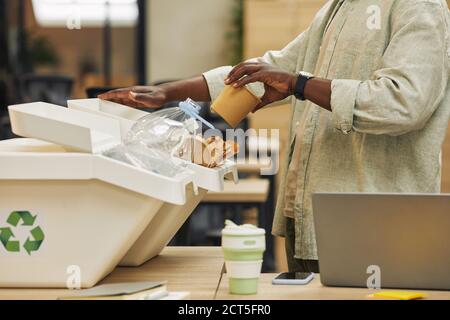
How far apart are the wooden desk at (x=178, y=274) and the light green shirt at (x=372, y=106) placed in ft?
→ 0.85

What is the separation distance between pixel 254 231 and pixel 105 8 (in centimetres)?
754

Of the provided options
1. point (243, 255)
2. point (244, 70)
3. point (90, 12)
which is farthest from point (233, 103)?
point (90, 12)

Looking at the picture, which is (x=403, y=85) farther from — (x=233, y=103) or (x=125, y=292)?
(x=125, y=292)

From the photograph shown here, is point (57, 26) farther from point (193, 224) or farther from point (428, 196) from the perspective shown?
point (428, 196)

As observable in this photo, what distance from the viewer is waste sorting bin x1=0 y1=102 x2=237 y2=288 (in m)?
1.42

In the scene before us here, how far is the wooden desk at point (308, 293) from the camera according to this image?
1450 millimetres

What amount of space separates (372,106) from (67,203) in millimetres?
637

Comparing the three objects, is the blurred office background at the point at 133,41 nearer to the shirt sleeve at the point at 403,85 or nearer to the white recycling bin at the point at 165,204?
the white recycling bin at the point at 165,204

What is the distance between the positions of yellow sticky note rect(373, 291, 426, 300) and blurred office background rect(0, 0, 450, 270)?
4963 millimetres

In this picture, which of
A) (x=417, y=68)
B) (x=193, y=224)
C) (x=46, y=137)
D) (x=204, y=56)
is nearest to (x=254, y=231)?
(x=46, y=137)

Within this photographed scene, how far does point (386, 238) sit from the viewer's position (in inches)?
57.9

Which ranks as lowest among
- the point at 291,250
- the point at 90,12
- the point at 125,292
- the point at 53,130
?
the point at 291,250

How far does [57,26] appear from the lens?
9.00 metres

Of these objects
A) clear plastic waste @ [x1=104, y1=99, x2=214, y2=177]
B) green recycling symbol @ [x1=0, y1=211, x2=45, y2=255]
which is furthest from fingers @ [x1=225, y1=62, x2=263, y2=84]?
green recycling symbol @ [x1=0, y1=211, x2=45, y2=255]
